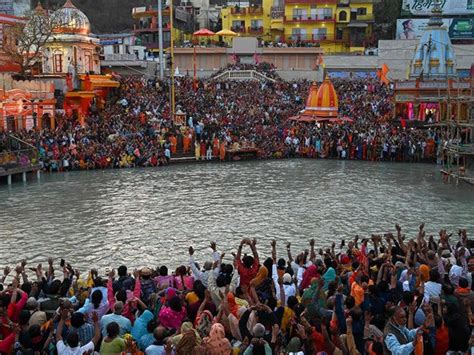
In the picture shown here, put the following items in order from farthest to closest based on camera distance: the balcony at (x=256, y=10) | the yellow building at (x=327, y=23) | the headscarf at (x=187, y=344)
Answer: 1. the balcony at (x=256, y=10)
2. the yellow building at (x=327, y=23)
3. the headscarf at (x=187, y=344)

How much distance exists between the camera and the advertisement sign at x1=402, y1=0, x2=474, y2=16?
181ft

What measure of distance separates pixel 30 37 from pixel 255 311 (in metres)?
35.1

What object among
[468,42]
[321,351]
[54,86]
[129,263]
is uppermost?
[468,42]

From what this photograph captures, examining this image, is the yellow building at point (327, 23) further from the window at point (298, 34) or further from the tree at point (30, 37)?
the tree at point (30, 37)

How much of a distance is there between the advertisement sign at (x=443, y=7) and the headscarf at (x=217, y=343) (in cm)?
5489

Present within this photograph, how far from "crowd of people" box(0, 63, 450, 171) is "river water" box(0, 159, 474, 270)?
1.93m

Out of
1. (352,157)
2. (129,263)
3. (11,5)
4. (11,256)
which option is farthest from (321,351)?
(11,5)

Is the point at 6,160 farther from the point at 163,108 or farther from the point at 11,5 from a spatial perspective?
the point at 11,5

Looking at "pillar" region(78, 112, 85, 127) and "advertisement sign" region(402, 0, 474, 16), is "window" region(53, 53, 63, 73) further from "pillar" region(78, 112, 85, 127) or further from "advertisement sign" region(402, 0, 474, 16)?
"advertisement sign" region(402, 0, 474, 16)

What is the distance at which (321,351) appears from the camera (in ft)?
21.5

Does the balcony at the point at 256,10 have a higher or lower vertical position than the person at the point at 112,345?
higher

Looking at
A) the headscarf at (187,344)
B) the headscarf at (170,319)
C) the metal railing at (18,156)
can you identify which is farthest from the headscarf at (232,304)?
the metal railing at (18,156)

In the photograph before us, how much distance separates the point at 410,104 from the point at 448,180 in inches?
544

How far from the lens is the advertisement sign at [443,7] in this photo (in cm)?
5528
